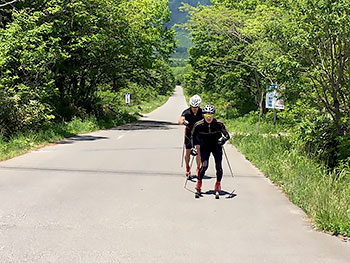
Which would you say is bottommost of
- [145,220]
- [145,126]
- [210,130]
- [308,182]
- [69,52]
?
[145,126]

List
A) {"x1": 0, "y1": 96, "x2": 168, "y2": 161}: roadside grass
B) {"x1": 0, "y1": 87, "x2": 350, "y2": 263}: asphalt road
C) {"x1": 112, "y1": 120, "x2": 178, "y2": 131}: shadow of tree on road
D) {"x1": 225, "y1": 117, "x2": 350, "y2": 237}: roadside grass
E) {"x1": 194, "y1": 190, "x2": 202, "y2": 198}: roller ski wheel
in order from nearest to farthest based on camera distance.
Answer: {"x1": 0, "y1": 87, "x2": 350, "y2": 263}: asphalt road < {"x1": 225, "y1": 117, "x2": 350, "y2": 237}: roadside grass < {"x1": 194, "y1": 190, "x2": 202, "y2": 198}: roller ski wheel < {"x1": 0, "y1": 96, "x2": 168, "y2": 161}: roadside grass < {"x1": 112, "y1": 120, "x2": 178, "y2": 131}: shadow of tree on road

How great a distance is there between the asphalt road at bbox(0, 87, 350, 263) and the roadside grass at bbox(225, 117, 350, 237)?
0.66 feet

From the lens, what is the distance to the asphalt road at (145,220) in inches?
196

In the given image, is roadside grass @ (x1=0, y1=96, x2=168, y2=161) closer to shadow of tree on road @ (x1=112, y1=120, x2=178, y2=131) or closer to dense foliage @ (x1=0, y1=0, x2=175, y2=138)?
dense foliage @ (x1=0, y1=0, x2=175, y2=138)

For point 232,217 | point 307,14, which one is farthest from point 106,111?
point 232,217

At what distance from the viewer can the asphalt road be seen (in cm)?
497

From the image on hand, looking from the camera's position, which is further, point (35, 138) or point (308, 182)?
point (35, 138)

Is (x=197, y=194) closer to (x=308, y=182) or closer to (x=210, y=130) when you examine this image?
(x=210, y=130)

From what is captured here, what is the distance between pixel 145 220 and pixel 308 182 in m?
3.46

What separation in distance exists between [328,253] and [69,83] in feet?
91.2

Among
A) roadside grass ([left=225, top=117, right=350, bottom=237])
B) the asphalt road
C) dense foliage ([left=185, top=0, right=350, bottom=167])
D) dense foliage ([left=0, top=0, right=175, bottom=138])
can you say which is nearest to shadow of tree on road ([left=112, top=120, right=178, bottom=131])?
dense foliage ([left=0, top=0, right=175, bottom=138])

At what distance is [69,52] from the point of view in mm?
25953

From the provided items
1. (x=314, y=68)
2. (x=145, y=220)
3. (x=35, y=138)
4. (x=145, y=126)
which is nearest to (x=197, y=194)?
(x=145, y=220)

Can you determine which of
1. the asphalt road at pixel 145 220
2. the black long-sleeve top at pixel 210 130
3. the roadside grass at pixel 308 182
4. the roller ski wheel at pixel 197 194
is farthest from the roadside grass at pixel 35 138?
the roadside grass at pixel 308 182
